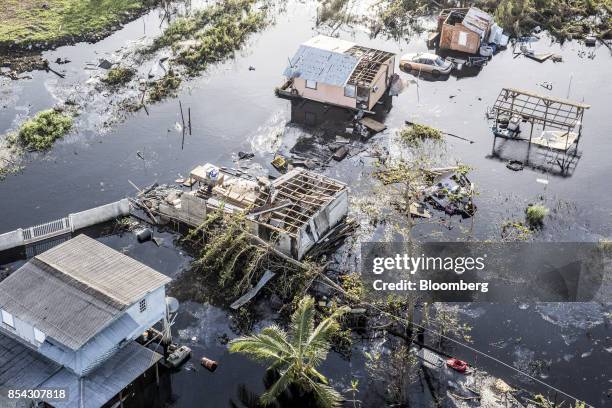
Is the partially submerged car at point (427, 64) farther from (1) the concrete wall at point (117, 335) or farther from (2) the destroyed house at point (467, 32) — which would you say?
(1) the concrete wall at point (117, 335)

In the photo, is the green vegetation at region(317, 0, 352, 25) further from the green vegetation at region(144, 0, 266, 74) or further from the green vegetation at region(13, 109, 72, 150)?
the green vegetation at region(13, 109, 72, 150)

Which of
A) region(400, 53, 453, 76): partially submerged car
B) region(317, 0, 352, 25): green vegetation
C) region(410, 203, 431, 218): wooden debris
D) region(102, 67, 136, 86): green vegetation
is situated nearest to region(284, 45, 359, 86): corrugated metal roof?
region(400, 53, 453, 76): partially submerged car

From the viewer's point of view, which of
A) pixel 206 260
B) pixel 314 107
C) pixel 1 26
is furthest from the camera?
pixel 1 26

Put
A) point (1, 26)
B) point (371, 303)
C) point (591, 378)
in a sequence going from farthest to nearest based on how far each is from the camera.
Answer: point (1, 26) → point (371, 303) → point (591, 378)

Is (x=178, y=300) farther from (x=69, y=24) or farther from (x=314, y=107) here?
(x=69, y=24)

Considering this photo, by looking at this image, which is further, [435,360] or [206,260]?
[206,260]

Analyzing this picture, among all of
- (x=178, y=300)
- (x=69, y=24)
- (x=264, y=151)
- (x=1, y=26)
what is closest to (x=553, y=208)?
(x=264, y=151)

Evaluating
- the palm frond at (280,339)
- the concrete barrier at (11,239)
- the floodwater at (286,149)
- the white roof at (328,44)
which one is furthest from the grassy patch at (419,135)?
the concrete barrier at (11,239)
